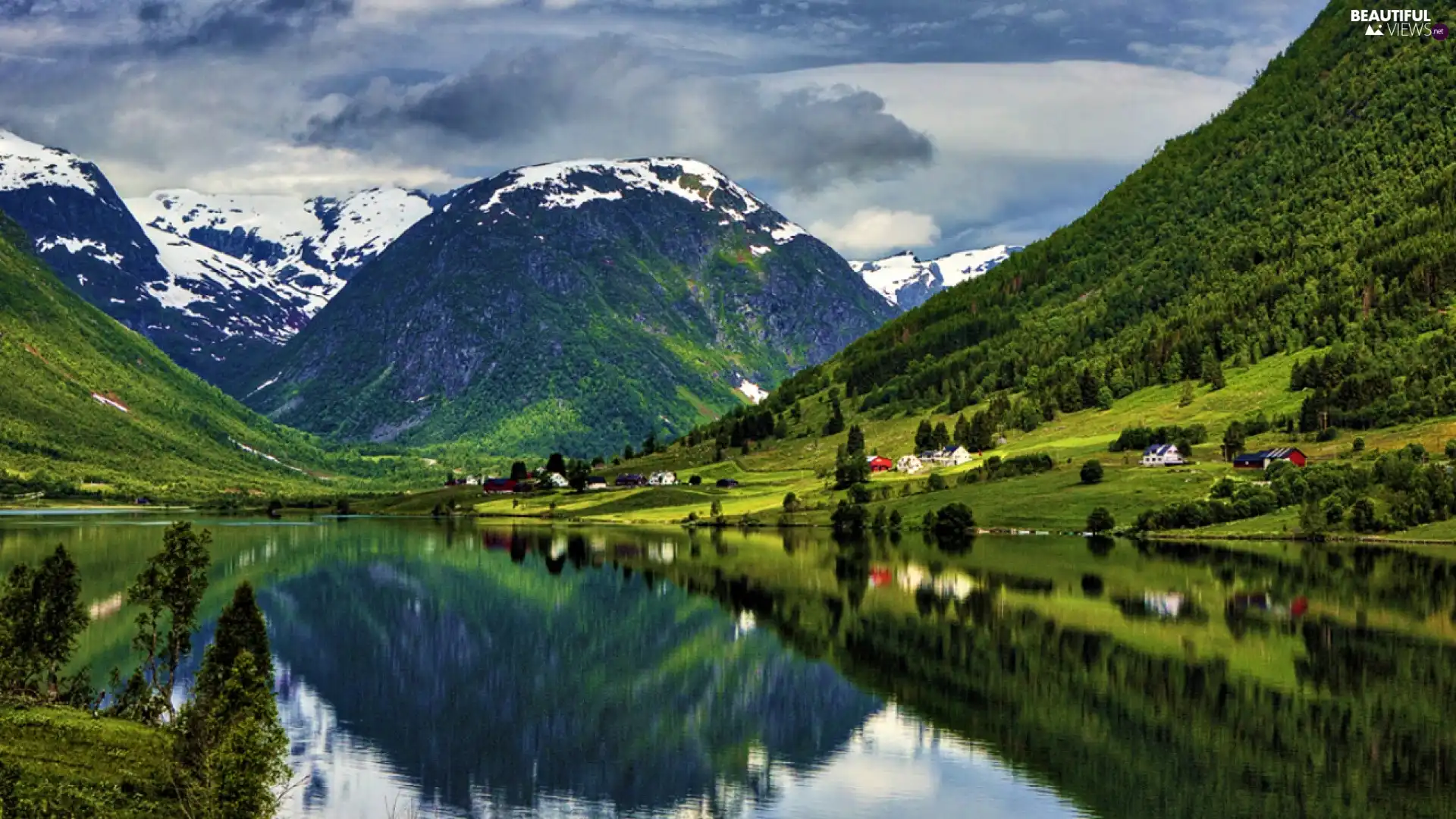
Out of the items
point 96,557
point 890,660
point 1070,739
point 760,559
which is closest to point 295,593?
point 96,557

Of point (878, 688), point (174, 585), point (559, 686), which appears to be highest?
point (174, 585)

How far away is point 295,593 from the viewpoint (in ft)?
526

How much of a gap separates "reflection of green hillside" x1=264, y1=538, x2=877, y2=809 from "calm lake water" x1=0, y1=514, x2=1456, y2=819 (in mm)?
354

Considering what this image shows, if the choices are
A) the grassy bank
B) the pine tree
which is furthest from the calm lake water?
the pine tree

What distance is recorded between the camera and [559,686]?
340ft

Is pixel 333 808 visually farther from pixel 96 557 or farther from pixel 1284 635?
pixel 96 557

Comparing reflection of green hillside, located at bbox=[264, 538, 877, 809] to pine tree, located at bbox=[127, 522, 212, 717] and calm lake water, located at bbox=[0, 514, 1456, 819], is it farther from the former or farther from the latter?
pine tree, located at bbox=[127, 522, 212, 717]

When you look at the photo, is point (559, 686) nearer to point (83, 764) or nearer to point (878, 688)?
point (878, 688)

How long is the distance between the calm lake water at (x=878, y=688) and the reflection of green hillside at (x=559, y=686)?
354 mm

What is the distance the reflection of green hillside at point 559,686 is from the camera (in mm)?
77375

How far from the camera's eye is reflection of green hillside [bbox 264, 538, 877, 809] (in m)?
77.4

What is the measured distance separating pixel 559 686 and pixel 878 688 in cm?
2192

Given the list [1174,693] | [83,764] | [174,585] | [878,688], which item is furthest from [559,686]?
[83,764]

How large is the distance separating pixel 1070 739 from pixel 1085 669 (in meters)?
20.5
